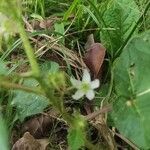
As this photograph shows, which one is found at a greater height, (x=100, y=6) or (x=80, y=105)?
(x=100, y=6)

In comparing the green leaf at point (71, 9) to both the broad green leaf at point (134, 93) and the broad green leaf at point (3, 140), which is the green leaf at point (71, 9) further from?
the broad green leaf at point (3, 140)

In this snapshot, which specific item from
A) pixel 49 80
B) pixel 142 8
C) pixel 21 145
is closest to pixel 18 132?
pixel 21 145

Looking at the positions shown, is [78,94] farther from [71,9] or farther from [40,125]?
[71,9]

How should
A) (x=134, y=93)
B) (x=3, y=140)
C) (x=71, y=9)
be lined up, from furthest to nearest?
1. (x=71, y=9)
2. (x=134, y=93)
3. (x=3, y=140)

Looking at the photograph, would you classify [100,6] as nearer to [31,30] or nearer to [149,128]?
[31,30]

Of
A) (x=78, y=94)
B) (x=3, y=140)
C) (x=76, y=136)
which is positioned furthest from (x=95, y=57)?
(x=3, y=140)
